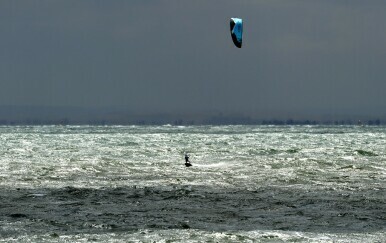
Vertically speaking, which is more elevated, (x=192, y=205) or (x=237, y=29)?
(x=237, y=29)

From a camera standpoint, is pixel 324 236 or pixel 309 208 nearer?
pixel 324 236

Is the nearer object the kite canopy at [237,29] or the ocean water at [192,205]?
the ocean water at [192,205]

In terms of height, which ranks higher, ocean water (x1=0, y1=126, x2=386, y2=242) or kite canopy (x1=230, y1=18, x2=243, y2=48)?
kite canopy (x1=230, y1=18, x2=243, y2=48)

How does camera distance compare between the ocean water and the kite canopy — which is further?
the kite canopy

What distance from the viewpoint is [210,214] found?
17109 mm

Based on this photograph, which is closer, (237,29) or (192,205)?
(192,205)

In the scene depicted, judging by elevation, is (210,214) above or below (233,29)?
below

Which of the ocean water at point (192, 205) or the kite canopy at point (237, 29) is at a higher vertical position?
the kite canopy at point (237, 29)

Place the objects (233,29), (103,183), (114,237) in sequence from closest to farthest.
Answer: (114,237) → (233,29) → (103,183)

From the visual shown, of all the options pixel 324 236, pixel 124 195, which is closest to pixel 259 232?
pixel 324 236

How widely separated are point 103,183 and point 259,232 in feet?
36.7

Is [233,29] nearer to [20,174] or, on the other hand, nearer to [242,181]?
[242,181]

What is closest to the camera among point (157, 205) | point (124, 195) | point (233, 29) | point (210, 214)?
point (210, 214)

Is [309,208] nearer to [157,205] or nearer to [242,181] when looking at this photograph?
[157,205]
